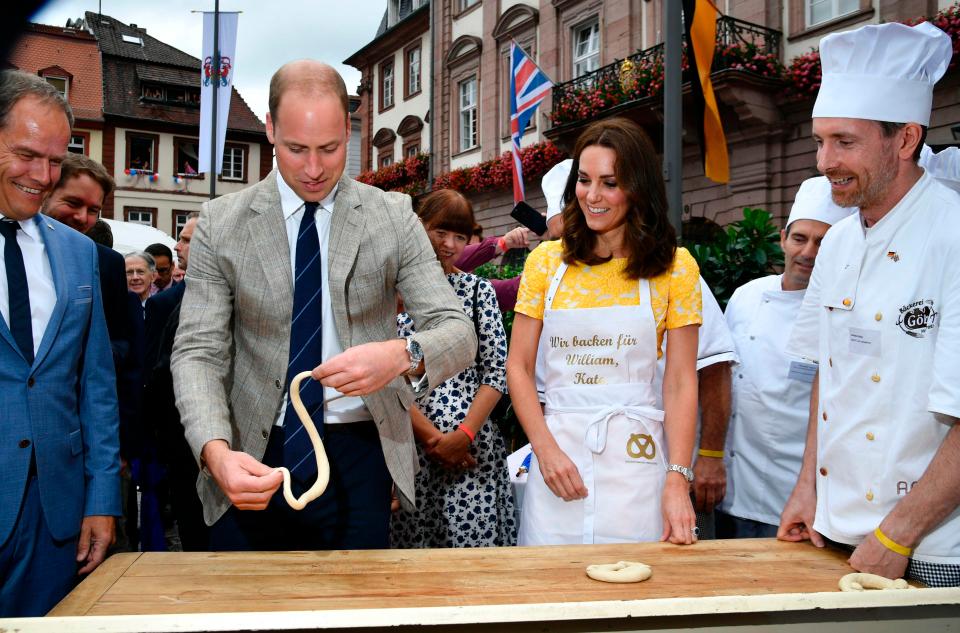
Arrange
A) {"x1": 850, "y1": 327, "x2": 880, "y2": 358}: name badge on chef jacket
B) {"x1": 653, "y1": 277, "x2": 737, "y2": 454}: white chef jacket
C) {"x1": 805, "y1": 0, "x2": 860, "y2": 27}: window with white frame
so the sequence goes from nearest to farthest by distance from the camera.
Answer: {"x1": 850, "y1": 327, "x2": 880, "y2": 358}: name badge on chef jacket < {"x1": 653, "y1": 277, "x2": 737, "y2": 454}: white chef jacket < {"x1": 805, "y1": 0, "x2": 860, "y2": 27}: window with white frame

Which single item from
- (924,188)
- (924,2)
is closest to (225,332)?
(924,188)

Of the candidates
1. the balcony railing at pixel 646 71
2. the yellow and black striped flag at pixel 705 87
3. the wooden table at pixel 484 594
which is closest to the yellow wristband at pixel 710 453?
the wooden table at pixel 484 594

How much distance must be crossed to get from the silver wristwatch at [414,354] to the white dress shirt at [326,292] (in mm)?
242

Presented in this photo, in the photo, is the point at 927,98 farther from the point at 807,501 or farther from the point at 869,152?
the point at 807,501

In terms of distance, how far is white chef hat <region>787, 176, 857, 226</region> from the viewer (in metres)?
3.04

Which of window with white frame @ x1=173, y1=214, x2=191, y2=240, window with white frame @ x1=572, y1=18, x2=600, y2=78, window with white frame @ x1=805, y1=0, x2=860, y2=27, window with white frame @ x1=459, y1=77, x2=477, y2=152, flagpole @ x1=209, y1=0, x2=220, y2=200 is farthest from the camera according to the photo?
window with white frame @ x1=173, y1=214, x2=191, y2=240

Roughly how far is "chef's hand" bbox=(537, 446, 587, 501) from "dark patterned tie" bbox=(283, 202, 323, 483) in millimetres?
673

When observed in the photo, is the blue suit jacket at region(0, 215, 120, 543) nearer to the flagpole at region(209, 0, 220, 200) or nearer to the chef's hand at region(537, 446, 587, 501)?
the chef's hand at region(537, 446, 587, 501)

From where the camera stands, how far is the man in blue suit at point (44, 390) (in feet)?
6.56

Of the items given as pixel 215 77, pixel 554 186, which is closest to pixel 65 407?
pixel 554 186

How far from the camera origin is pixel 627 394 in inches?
92.5

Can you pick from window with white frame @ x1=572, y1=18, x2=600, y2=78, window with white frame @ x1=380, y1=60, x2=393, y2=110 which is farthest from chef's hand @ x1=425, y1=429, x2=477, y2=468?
window with white frame @ x1=380, y1=60, x2=393, y2=110

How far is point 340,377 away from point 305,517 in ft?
1.90

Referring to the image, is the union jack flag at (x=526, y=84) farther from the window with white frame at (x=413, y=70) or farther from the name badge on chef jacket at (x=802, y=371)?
the window with white frame at (x=413, y=70)
